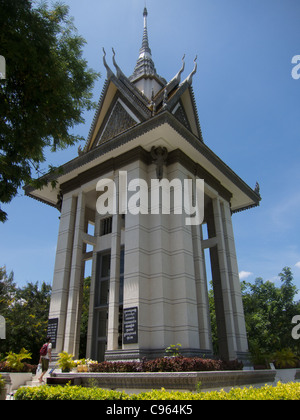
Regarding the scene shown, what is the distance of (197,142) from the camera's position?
1748cm

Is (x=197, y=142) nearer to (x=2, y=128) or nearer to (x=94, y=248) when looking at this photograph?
(x=94, y=248)

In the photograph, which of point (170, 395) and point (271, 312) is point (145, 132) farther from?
point (271, 312)

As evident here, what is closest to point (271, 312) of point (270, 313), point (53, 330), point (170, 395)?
point (270, 313)

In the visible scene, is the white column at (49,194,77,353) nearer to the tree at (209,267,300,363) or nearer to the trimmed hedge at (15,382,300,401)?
the trimmed hedge at (15,382,300,401)

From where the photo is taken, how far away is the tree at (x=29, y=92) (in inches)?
312

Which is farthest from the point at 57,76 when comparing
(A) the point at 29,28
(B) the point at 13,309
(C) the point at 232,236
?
(B) the point at 13,309

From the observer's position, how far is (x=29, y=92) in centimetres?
878

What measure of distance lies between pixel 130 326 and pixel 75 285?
461cm

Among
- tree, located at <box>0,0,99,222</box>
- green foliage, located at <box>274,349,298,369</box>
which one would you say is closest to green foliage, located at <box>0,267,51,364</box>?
green foliage, located at <box>274,349,298,369</box>

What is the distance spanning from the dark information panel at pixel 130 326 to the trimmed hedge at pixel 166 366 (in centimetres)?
122

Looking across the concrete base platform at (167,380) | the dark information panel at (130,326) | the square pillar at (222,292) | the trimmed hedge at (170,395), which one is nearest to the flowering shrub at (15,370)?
the concrete base platform at (167,380)

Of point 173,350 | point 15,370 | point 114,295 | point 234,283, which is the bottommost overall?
point 15,370

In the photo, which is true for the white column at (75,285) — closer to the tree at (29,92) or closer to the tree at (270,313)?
the tree at (29,92)

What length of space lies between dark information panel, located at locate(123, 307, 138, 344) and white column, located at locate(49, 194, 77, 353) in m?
4.44
